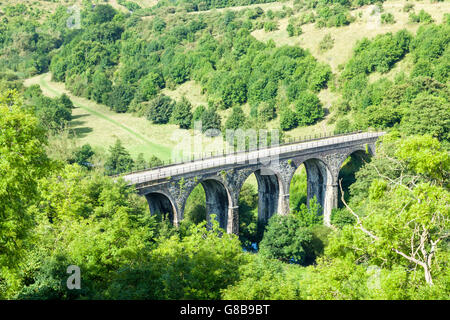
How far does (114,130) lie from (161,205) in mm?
50563

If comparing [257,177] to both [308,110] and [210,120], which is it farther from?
[210,120]

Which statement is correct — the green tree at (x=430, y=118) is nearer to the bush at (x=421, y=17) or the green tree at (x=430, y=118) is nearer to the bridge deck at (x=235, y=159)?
the bridge deck at (x=235, y=159)

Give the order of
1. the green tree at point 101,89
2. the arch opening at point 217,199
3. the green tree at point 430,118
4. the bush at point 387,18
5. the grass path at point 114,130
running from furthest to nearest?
the green tree at point 101,89 < the bush at point 387,18 < the grass path at point 114,130 < the green tree at point 430,118 < the arch opening at point 217,199

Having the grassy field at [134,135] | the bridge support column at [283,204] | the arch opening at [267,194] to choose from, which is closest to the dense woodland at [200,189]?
the arch opening at [267,194]

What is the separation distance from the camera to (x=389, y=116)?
66.7 meters

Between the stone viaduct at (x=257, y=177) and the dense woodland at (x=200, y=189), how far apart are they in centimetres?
219

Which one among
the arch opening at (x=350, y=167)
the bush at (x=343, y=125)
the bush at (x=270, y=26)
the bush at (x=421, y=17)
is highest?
the bush at (x=270, y=26)

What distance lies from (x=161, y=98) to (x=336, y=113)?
3933 centimetres

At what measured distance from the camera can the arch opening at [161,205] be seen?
45844 mm

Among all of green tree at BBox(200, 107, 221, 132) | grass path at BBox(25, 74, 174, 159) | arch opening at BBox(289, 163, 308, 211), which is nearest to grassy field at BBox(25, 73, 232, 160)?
grass path at BBox(25, 74, 174, 159)

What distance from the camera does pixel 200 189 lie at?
5859 cm

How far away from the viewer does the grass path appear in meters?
85.0

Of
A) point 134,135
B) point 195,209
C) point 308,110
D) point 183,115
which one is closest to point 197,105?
point 183,115
